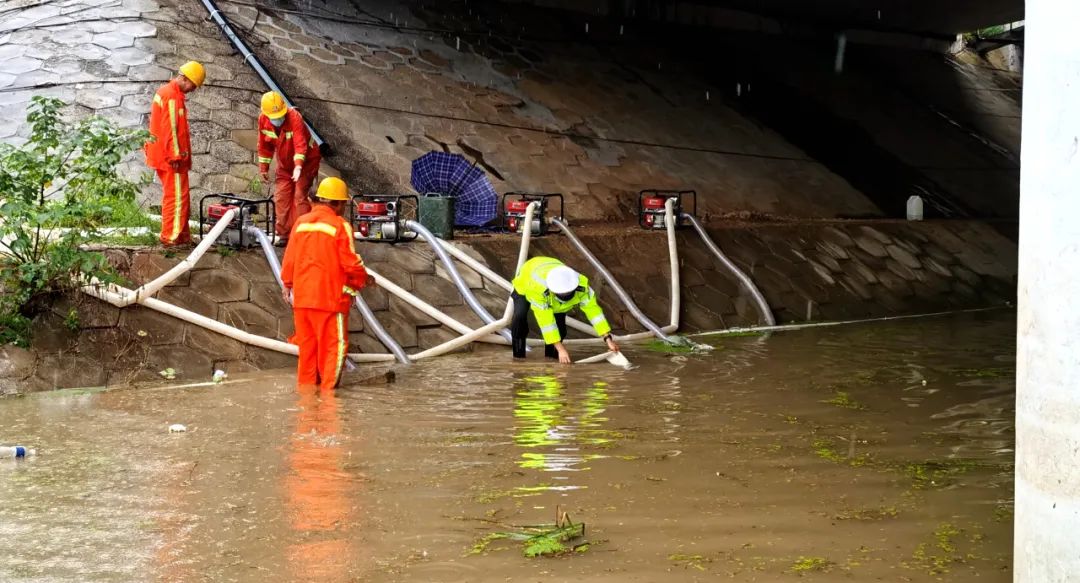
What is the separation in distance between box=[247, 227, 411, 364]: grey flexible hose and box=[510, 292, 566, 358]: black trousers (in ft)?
3.50

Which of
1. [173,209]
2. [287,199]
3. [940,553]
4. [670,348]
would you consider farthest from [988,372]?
[173,209]

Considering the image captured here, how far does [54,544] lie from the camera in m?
5.37

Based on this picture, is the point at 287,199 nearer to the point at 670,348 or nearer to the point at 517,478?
the point at 670,348

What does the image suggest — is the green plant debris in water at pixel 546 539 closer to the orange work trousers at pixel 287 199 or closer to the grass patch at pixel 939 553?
the grass patch at pixel 939 553

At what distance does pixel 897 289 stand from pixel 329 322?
9.64 meters

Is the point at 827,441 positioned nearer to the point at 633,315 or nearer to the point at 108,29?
the point at 633,315

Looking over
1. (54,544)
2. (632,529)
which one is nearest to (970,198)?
(632,529)

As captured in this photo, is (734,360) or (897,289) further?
(897,289)

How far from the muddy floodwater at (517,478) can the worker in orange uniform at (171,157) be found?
197cm

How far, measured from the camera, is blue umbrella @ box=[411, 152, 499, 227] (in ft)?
Answer: 44.5

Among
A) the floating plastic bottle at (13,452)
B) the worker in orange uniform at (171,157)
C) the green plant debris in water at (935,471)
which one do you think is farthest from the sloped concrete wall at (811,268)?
the floating plastic bottle at (13,452)

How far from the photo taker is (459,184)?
13789mm

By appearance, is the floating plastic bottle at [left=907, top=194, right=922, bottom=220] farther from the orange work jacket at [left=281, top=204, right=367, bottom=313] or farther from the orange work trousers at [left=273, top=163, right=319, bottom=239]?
the orange work jacket at [left=281, top=204, right=367, bottom=313]

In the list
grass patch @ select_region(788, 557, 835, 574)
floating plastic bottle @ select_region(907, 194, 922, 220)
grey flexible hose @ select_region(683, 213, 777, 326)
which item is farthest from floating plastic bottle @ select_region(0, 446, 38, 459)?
floating plastic bottle @ select_region(907, 194, 922, 220)
